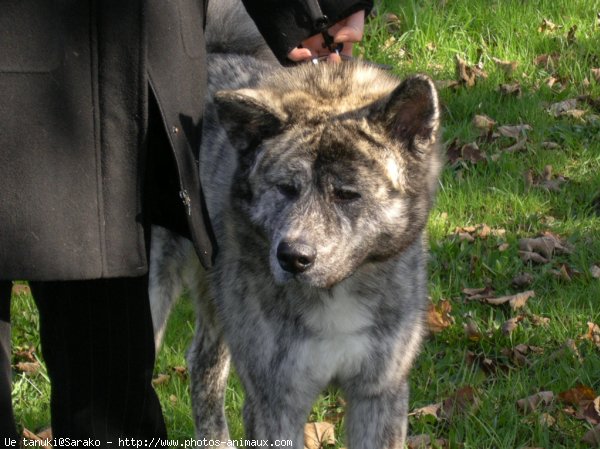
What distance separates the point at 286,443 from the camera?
139 inches

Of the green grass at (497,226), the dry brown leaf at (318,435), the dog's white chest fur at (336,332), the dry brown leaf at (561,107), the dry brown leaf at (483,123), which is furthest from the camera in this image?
the dry brown leaf at (561,107)

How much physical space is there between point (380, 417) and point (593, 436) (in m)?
0.81

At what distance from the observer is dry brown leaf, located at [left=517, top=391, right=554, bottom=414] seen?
4.09m

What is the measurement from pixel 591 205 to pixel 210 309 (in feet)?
8.46

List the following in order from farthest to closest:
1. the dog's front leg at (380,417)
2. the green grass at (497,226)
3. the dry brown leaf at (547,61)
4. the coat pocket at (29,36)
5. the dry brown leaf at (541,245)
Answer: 1. the dry brown leaf at (547,61)
2. the dry brown leaf at (541,245)
3. the green grass at (497,226)
4. the dog's front leg at (380,417)
5. the coat pocket at (29,36)

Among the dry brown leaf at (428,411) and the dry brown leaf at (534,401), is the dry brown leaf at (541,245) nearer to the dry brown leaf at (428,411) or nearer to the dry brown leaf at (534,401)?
the dry brown leaf at (534,401)

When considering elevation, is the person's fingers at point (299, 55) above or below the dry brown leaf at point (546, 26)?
above

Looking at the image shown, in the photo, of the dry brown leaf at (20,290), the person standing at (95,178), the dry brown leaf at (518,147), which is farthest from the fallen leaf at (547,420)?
the dry brown leaf at (518,147)

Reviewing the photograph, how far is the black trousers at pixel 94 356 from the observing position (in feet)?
9.25

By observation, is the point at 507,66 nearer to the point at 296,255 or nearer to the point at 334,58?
the point at 334,58

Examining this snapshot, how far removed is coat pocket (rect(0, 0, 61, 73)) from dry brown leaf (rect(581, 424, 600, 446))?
7.74ft

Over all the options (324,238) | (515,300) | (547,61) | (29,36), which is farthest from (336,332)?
(547,61)

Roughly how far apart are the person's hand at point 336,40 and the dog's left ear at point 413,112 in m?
0.41

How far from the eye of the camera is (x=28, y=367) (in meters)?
4.56
